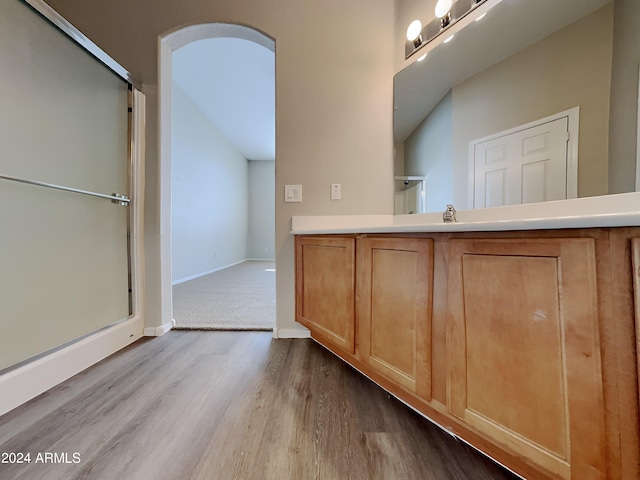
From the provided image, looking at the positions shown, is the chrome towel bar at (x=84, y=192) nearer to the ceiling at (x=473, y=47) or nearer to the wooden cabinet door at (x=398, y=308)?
the wooden cabinet door at (x=398, y=308)

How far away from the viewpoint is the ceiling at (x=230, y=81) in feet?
8.48

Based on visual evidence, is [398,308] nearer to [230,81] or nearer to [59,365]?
[59,365]

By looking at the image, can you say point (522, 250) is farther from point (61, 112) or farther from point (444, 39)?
point (61, 112)

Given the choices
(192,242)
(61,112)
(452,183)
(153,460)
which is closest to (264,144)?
(192,242)

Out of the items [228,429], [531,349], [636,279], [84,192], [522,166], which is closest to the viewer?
[636,279]

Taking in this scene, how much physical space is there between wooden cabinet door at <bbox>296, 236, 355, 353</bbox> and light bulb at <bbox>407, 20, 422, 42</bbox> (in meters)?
1.37

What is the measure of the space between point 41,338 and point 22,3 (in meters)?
1.49

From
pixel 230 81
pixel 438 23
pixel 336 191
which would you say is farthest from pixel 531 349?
pixel 230 81

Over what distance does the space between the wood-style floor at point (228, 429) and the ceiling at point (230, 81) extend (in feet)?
9.47

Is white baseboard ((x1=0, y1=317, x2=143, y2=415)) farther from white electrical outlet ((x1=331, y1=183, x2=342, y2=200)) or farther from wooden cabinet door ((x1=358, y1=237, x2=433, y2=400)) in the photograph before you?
white electrical outlet ((x1=331, y1=183, x2=342, y2=200))

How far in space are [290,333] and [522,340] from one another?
131 cm

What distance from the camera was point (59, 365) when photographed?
3.62 feet

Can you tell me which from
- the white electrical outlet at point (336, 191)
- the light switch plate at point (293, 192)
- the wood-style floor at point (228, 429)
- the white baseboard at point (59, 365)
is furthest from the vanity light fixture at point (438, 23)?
the white baseboard at point (59, 365)

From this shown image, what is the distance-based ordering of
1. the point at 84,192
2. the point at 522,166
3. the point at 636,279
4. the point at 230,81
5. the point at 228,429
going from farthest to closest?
the point at 230,81, the point at 84,192, the point at 522,166, the point at 228,429, the point at 636,279
